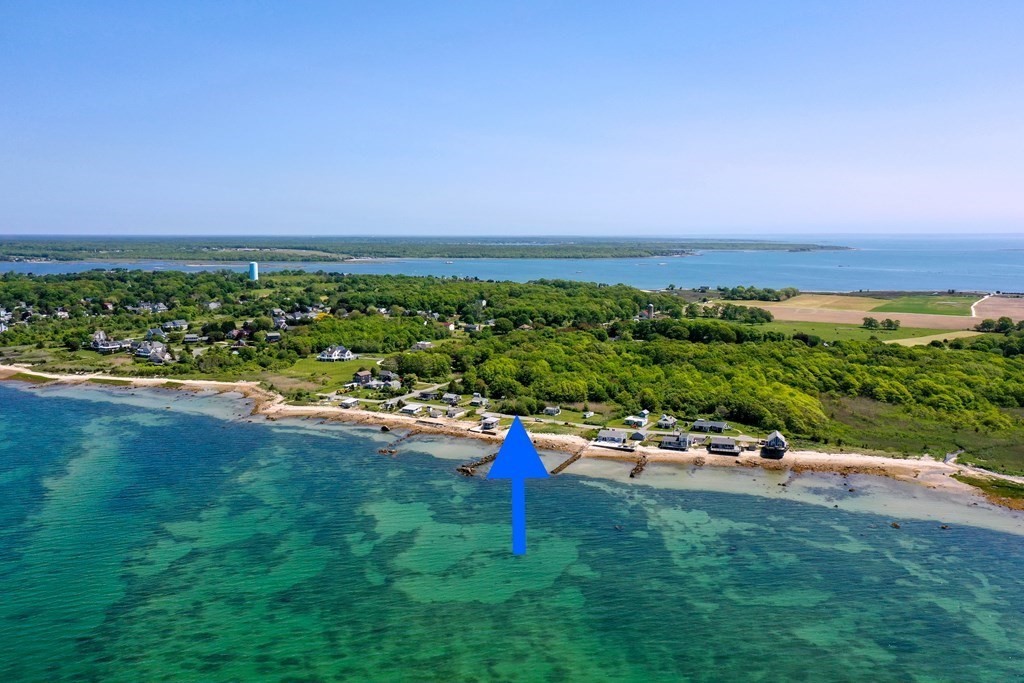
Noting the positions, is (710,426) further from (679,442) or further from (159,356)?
(159,356)

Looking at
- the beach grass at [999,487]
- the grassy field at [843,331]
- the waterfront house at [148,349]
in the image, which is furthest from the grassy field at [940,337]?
the waterfront house at [148,349]

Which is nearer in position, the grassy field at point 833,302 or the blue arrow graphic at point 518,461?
the blue arrow graphic at point 518,461

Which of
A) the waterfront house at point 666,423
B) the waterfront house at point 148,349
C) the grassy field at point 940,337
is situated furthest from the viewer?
the grassy field at point 940,337

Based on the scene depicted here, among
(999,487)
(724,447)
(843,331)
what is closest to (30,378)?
(724,447)

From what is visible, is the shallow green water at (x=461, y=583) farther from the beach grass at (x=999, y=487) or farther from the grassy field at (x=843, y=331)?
the grassy field at (x=843, y=331)

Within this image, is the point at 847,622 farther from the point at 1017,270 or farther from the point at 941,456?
the point at 1017,270

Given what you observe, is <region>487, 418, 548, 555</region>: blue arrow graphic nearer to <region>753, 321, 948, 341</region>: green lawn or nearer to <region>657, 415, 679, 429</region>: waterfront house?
<region>657, 415, 679, 429</region>: waterfront house

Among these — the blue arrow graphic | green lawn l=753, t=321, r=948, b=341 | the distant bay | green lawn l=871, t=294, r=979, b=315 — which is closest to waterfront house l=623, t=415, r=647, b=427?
the blue arrow graphic
